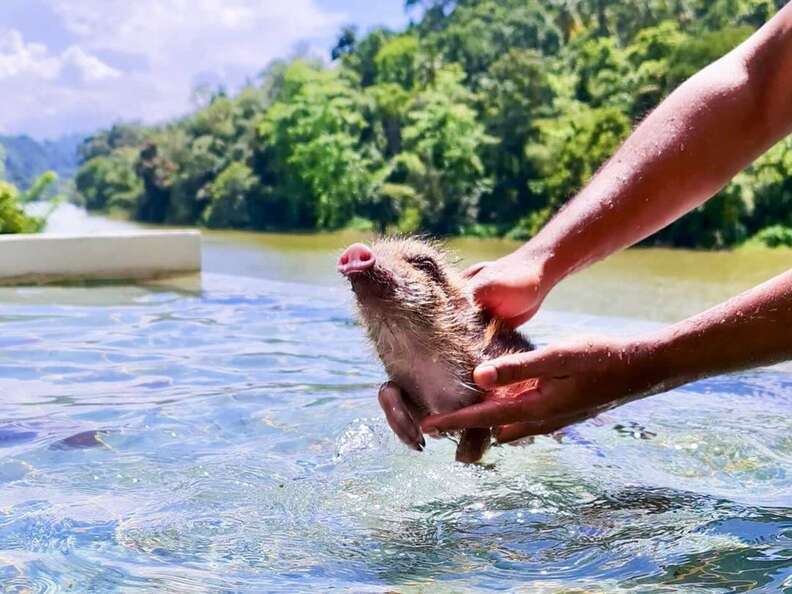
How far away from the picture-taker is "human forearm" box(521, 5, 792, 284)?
264 centimetres

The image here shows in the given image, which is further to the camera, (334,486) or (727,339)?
(334,486)

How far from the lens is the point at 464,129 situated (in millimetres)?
35406

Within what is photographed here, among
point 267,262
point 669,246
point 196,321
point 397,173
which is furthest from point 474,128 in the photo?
point 196,321

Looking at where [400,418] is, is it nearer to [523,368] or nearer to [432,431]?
[432,431]

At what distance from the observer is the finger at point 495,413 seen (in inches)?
79.8

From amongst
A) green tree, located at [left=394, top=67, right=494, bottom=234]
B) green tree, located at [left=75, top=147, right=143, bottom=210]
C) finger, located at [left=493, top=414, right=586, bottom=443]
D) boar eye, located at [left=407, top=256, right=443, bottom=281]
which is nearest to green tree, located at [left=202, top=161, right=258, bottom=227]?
green tree, located at [left=394, top=67, right=494, bottom=234]

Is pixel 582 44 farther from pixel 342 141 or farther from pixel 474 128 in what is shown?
pixel 342 141

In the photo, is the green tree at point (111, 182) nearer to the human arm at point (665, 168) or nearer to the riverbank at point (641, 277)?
the riverbank at point (641, 277)

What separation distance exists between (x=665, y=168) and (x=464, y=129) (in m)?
33.2

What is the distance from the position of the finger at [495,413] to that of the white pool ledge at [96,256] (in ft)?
21.8

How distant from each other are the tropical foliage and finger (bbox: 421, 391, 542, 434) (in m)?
24.1

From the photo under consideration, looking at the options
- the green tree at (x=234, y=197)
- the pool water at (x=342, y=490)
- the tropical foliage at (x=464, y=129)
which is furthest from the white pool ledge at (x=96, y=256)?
the green tree at (x=234, y=197)

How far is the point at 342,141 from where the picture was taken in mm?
39656

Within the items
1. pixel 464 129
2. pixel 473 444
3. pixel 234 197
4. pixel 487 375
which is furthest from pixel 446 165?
pixel 487 375
